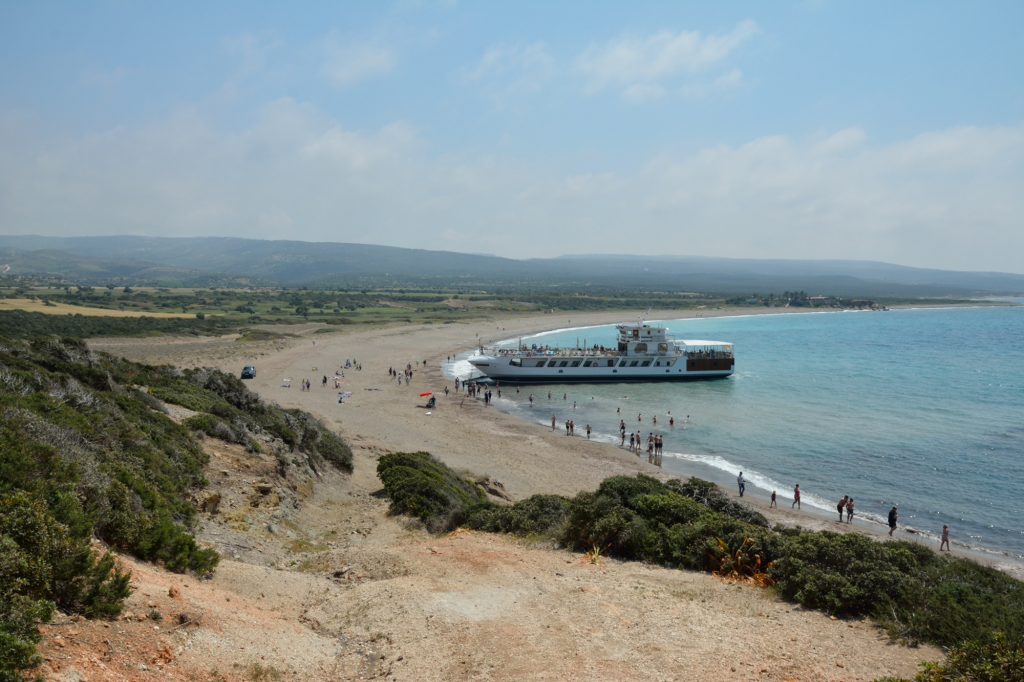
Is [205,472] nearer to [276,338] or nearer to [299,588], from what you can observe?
[299,588]

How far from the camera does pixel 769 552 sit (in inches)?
460

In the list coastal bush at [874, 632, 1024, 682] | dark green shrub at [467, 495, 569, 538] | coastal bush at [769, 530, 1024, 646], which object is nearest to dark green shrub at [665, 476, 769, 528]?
dark green shrub at [467, 495, 569, 538]

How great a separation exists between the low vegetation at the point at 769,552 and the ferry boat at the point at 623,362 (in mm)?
35623

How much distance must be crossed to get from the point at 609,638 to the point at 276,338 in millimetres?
68204

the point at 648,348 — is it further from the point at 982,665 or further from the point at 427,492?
the point at 982,665

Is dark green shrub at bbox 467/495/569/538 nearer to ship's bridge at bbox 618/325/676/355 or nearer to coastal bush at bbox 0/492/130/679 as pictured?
coastal bush at bbox 0/492/130/679

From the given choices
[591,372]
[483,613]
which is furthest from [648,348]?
[483,613]

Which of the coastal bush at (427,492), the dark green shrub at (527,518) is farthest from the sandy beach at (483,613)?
the dark green shrub at (527,518)

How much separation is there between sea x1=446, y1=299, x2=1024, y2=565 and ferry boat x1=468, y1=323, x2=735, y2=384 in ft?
4.53

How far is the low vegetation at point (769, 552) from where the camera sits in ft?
30.3

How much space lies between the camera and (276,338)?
71.1 m

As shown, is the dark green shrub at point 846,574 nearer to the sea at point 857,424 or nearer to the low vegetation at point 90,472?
the low vegetation at point 90,472

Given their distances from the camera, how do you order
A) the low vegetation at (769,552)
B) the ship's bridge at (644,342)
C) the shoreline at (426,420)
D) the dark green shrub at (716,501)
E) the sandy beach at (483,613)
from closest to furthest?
the sandy beach at (483,613)
the low vegetation at (769,552)
the dark green shrub at (716,501)
the shoreline at (426,420)
the ship's bridge at (644,342)

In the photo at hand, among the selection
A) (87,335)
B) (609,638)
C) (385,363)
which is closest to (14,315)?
(87,335)
